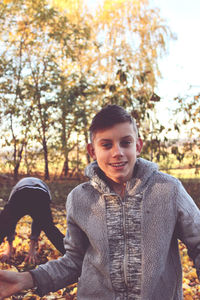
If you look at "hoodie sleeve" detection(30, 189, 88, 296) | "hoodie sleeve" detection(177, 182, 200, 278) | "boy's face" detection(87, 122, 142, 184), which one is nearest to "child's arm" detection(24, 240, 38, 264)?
"hoodie sleeve" detection(30, 189, 88, 296)

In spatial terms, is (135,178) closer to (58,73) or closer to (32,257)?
(32,257)

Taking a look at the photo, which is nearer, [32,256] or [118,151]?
[118,151]

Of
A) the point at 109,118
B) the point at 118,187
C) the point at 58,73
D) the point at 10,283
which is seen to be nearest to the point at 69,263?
the point at 10,283

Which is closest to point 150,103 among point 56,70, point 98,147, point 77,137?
point 77,137

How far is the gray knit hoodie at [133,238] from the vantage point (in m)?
1.31

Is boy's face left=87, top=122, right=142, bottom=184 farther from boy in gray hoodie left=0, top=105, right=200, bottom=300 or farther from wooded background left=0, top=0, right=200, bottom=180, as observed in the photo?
wooded background left=0, top=0, right=200, bottom=180

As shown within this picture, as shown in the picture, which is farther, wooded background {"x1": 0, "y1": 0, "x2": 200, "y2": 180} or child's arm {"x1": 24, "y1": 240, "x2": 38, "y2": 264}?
wooded background {"x1": 0, "y1": 0, "x2": 200, "y2": 180}

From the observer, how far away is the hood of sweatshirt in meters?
1.40

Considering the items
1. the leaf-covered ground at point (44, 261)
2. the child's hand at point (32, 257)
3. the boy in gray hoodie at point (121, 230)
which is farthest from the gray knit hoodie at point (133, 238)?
the child's hand at point (32, 257)

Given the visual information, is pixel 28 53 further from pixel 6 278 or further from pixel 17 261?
pixel 6 278

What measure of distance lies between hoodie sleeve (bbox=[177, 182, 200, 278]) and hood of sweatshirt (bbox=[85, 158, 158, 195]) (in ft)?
0.51

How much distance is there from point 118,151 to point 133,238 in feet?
1.17

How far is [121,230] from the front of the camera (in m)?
1.38

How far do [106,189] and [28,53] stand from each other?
371 inches
